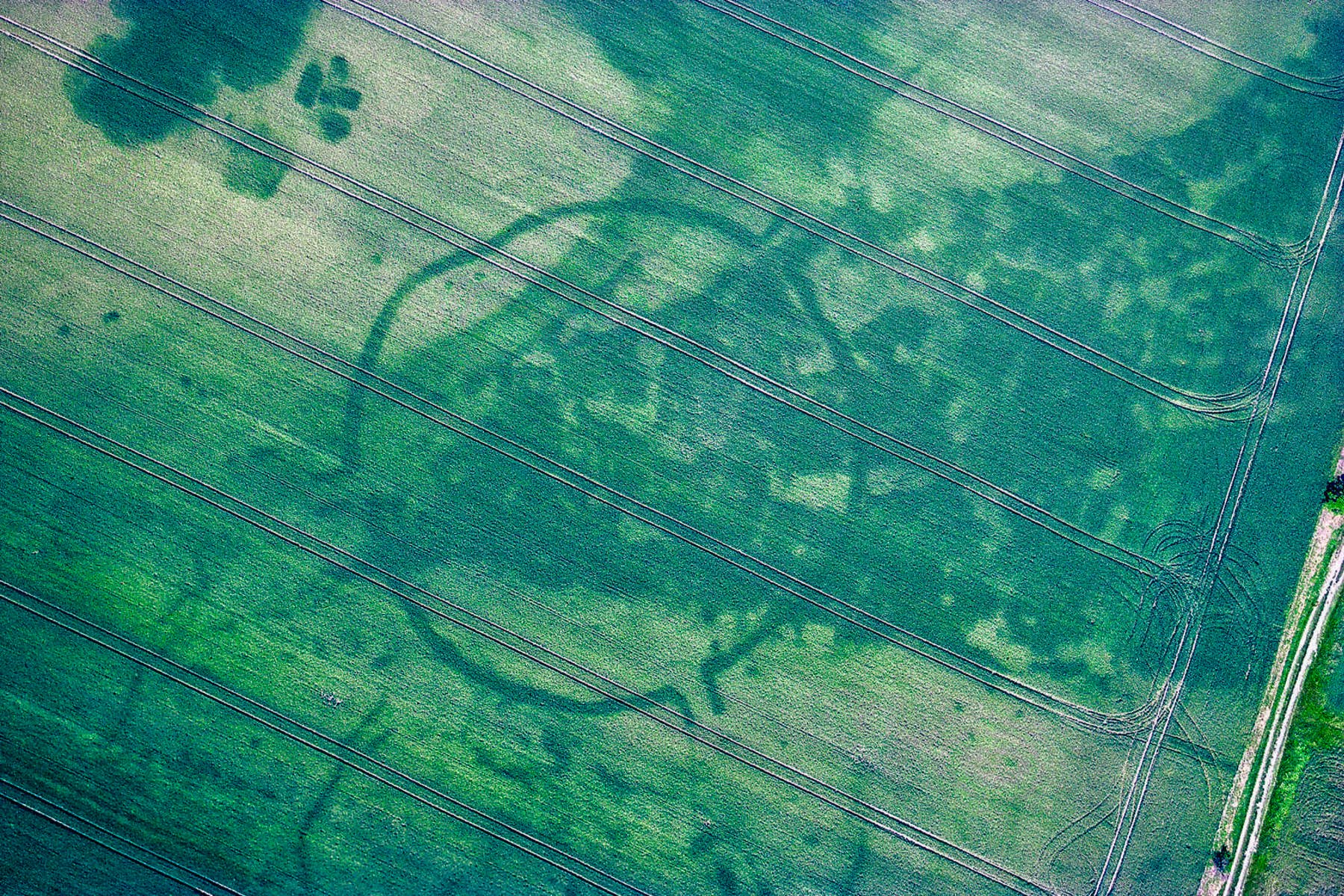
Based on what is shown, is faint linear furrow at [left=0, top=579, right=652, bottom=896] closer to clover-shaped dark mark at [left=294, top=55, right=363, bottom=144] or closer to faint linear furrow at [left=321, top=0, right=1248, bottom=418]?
clover-shaped dark mark at [left=294, top=55, right=363, bottom=144]

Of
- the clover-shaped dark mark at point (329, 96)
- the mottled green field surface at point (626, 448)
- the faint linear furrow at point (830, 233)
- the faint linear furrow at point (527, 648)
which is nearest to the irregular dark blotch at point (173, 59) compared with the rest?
the mottled green field surface at point (626, 448)

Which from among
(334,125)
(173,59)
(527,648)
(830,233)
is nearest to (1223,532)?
(830,233)

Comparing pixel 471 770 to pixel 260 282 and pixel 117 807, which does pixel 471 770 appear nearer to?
pixel 117 807

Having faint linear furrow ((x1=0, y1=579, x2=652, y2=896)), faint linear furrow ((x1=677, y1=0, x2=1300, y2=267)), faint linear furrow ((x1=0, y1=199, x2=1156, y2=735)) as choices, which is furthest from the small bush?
faint linear furrow ((x1=0, y1=579, x2=652, y2=896))

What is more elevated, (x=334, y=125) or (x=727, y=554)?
(x=334, y=125)

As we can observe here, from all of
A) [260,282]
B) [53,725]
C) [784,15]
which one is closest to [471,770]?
[53,725]

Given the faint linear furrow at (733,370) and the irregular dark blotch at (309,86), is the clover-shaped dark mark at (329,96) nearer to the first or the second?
the irregular dark blotch at (309,86)

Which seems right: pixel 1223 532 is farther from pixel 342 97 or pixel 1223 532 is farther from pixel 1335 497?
pixel 342 97

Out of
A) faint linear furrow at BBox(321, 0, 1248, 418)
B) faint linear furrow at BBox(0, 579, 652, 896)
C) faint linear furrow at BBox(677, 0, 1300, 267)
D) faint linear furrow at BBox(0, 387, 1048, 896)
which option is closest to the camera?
Result: faint linear furrow at BBox(0, 579, 652, 896)
